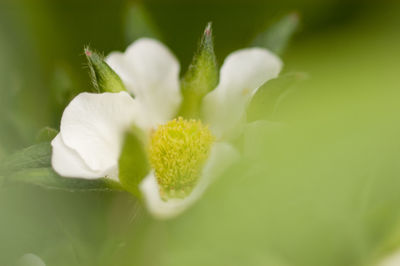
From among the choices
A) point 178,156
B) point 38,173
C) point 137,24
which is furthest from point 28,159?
point 137,24

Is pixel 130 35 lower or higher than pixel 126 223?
higher

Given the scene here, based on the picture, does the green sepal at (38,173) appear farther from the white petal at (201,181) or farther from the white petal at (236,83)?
the white petal at (236,83)

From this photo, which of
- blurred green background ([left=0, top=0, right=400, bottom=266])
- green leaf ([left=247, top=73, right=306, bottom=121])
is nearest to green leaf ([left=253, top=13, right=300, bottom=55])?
blurred green background ([left=0, top=0, right=400, bottom=266])

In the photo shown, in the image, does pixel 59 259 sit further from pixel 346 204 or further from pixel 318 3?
pixel 318 3

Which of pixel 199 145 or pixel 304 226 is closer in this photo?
pixel 304 226

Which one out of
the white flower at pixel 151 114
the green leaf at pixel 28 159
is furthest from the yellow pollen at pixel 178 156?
the green leaf at pixel 28 159

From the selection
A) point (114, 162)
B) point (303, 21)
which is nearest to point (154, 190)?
point (114, 162)

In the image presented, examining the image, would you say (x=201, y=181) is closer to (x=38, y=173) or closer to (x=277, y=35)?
(x=38, y=173)
